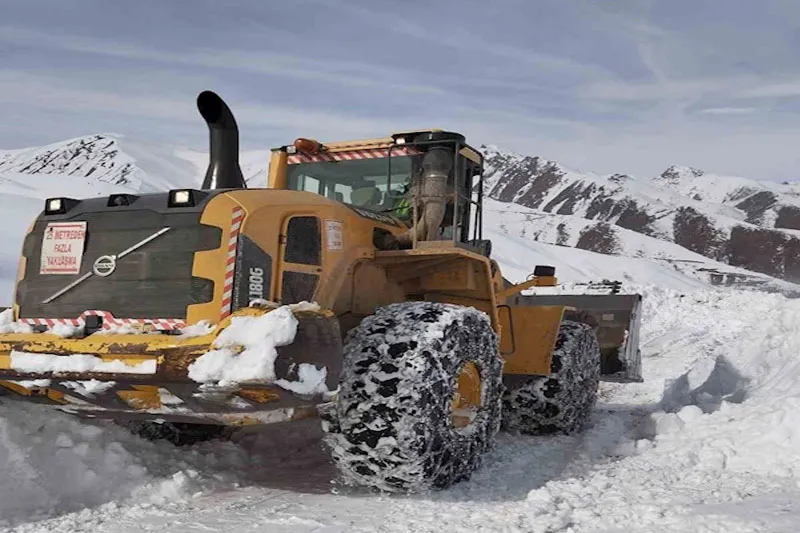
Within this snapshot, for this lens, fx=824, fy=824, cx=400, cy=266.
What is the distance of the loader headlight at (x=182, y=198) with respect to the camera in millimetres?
4328

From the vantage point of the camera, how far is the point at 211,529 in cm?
373

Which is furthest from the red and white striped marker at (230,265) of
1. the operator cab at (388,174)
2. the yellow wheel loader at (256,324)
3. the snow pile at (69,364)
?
the operator cab at (388,174)

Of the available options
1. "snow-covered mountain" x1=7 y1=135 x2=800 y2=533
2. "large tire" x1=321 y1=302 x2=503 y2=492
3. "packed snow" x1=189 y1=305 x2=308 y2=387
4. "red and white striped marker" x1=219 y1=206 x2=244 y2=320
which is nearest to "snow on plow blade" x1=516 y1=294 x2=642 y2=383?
"snow-covered mountain" x1=7 y1=135 x2=800 y2=533

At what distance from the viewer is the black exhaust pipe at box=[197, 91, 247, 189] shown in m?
5.28

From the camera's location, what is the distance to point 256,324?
149 inches

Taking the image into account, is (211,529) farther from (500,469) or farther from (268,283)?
(500,469)

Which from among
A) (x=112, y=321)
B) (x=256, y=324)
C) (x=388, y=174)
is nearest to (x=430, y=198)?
(x=388, y=174)

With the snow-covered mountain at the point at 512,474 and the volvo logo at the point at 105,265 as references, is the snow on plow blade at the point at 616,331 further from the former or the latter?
the volvo logo at the point at 105,265

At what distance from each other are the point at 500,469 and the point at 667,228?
66.4 meters

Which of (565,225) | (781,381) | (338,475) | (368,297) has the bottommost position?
(338,475)

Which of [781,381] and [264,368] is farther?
[781,381]

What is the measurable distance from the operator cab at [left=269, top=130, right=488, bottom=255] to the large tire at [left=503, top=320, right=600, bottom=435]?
4.00 ft

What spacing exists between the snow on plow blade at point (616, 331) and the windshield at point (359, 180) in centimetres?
339

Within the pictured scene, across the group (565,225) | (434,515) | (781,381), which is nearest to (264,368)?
(434,515)
